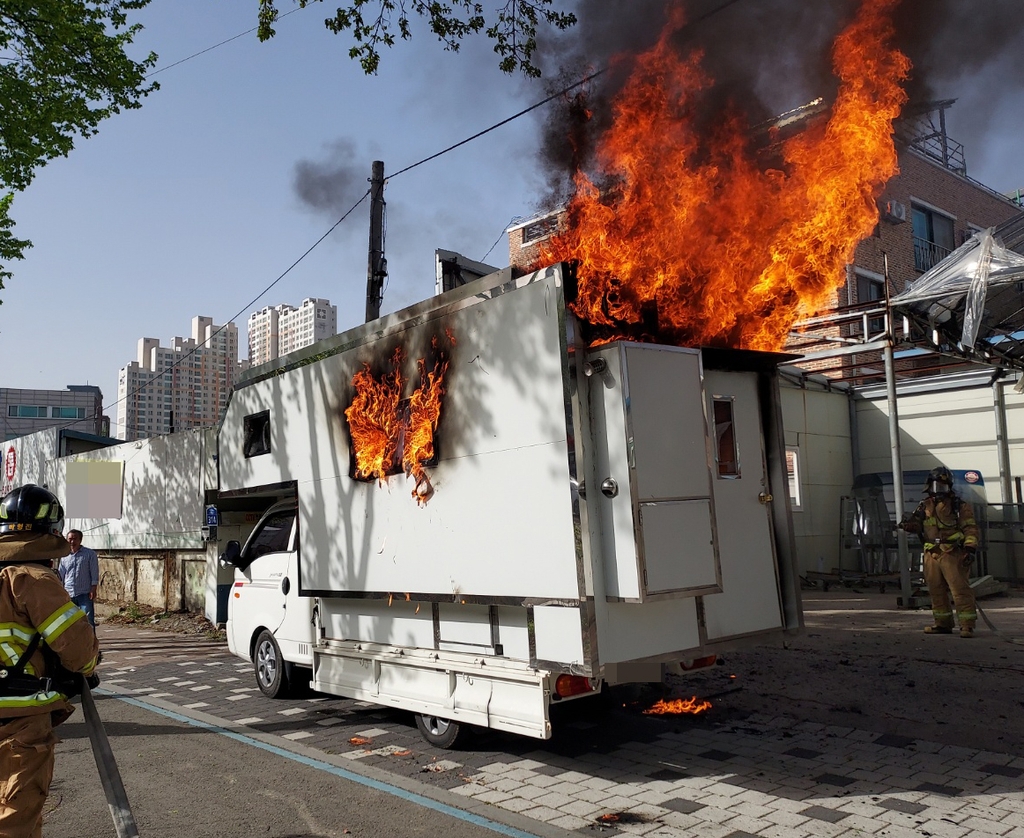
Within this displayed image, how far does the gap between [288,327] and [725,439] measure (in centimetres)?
3098

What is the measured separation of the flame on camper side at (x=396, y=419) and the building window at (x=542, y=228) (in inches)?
78.6

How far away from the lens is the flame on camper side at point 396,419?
5.98 m

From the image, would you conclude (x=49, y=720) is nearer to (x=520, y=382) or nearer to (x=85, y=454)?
(x=520, y=382)

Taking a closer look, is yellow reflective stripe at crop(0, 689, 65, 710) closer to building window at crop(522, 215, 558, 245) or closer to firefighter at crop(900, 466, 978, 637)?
building window at crop(522, 215, 558, 245)

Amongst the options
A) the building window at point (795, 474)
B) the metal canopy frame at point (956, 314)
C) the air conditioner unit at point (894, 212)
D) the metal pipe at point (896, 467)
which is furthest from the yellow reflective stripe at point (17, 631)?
the air conditioner unit at point (894, 212)

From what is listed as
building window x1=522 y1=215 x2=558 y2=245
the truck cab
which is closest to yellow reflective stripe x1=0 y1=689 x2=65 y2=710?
the truck cab

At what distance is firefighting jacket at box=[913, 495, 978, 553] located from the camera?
9.73m

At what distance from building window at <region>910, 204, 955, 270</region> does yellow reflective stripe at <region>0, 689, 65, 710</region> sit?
25071 millimetres

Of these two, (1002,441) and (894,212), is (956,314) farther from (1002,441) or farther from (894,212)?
(894,212)

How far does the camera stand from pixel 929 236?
79.6ft

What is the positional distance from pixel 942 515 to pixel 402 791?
7.72 meters

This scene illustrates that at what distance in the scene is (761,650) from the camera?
938 cm

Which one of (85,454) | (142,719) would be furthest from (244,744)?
(85,454)

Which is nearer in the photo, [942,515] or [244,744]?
[244,744]
